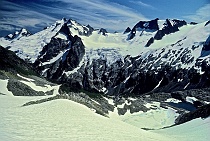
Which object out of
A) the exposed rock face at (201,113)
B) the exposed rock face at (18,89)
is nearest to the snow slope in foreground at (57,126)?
the exposed rock face at (201,113)

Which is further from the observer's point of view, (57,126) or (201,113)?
(201,113)

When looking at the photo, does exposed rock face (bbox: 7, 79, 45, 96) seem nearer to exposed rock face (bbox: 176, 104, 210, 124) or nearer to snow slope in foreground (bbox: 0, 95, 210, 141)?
exposed rock face (bbox: 176, 104, 210, 124)

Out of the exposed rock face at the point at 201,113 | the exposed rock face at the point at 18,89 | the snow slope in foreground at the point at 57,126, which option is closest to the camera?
the snow slope in foreground at the point at 57,126

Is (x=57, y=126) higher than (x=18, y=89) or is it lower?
higher

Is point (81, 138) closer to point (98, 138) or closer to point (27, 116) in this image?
point (98, 138)

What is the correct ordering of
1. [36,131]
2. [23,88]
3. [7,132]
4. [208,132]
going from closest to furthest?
[7,132], [36,131], [208,132], [23,88]

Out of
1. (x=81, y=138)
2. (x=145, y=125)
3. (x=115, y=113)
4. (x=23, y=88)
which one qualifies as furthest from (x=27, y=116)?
(x=115, y=113)

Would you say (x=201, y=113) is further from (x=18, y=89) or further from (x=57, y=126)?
(x=18, y=89)

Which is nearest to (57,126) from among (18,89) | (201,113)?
(201,113)

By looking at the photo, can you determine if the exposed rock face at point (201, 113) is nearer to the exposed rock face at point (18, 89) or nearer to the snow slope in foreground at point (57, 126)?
the snow slope in foreground at point (57, 126)

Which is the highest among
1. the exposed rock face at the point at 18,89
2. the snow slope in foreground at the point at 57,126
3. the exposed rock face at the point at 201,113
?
the snow slope in foreground at the point at 57,126

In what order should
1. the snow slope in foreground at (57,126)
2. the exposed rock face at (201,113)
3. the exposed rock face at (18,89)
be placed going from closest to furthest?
the snow slope in foreground at (57,126)
the exposed rock face at (201,113)
the exposed rock face at (18,89)
